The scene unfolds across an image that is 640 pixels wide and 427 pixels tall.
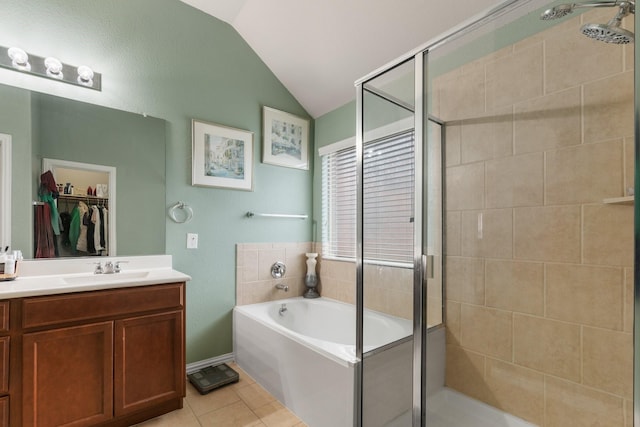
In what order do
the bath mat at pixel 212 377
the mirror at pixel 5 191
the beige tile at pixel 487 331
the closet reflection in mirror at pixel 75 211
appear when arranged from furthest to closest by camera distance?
the bath mat at pixel 212 377
the closet reflection in mirror at pixel 75 211
the mirror at pixel 5 191
the beige tile at pixel 487 331

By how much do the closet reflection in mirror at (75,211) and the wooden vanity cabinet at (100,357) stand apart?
1.85ft

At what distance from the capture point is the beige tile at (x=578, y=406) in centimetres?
128

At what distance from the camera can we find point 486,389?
164 centimetres

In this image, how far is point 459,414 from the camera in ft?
5.23

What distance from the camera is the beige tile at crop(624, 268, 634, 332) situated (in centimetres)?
125

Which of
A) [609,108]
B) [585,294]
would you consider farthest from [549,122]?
[585,294]

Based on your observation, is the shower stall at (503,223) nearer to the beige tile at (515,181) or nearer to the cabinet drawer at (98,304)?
the beige tile at (515,181)

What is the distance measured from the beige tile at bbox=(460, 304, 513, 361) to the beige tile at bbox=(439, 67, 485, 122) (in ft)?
3.46

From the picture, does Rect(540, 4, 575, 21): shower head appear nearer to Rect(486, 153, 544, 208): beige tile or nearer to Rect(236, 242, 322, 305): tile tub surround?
Rect(486, 153, 544, 208): beige tile

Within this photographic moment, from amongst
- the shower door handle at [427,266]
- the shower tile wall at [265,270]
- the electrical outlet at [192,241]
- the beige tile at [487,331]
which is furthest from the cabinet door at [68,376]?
the beige tile at [487,331]

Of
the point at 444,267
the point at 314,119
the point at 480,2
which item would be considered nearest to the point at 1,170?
the point at 314,119

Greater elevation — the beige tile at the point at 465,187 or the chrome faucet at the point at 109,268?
the beige tile at the point at 465,187

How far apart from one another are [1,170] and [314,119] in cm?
233

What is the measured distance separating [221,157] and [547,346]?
7.93 ft
